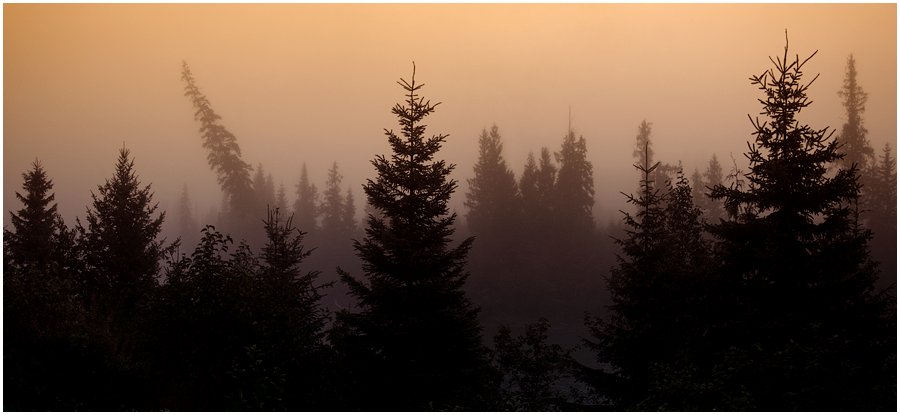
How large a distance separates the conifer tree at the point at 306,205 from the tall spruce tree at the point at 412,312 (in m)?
61.7

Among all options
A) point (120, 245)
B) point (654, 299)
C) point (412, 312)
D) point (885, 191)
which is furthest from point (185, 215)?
point (885, 191)

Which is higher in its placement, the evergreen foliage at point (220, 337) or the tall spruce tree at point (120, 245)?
the tall spruce tree at point (120, 245)

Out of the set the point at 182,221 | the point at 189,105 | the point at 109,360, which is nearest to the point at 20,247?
the point at 109,360

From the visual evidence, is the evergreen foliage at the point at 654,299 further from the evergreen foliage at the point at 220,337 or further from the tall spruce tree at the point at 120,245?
the tall spruce tree at the point at 120,245

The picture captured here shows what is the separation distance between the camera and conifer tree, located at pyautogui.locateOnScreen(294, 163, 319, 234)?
74.4 meters

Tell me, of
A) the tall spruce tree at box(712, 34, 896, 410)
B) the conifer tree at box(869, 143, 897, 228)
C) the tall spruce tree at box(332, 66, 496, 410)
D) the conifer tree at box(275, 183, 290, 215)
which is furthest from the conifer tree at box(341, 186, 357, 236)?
the conifer tree at box(869, 143, 897, 228)

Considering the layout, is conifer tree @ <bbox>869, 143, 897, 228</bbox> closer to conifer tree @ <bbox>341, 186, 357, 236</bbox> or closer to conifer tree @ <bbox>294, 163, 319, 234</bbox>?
conifer tree @ <bbox>341, 186, 357, 236</bbox>

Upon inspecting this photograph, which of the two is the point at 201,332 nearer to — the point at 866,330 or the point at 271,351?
the point at 271,351

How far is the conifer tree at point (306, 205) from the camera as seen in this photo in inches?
2931

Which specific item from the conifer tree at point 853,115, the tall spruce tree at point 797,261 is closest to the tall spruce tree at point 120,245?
the tall spruce tree at point 797,261

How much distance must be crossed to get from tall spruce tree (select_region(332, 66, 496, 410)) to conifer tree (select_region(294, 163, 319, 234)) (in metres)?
61.7

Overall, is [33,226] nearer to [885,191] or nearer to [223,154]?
[223,154]

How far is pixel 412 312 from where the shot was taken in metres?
14.2

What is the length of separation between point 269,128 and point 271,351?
85.3m
